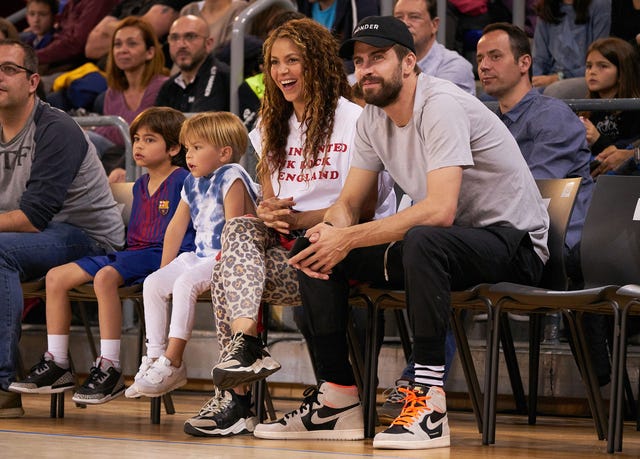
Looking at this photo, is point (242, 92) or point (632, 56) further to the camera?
point (242, 92)

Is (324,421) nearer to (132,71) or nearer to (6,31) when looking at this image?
(132,71)

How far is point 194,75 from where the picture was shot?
18.8 feet

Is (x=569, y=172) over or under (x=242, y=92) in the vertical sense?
under

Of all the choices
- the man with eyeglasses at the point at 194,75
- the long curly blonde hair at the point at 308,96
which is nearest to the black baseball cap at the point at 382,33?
the long curly blonde hair at the point at 308,96

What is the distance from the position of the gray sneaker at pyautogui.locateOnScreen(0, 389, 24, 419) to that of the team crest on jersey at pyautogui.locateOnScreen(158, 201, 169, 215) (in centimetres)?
81

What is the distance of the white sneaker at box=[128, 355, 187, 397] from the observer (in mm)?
3480

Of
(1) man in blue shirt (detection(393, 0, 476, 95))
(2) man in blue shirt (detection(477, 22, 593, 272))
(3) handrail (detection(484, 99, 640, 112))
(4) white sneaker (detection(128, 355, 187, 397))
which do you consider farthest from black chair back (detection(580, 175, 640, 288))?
(1) man in blue shirt (detection(393, 0, 476, 95))

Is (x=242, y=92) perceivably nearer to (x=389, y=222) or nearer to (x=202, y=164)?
(x=202, y=164)

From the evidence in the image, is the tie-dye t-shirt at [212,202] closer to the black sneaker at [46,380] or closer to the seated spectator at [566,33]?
the black sneaker at [46,380]

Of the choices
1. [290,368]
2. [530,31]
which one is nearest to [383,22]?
[290,368]

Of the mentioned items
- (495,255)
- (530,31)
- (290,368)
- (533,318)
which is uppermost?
(530,31)

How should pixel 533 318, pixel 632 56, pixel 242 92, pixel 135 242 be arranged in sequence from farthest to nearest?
pixel 242 92 < pixel 632 56 < pixel 135 242 < pixel 533 318

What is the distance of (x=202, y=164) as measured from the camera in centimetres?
380

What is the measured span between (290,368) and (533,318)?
1262 mm
